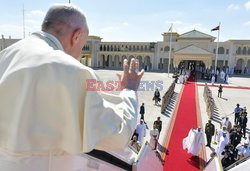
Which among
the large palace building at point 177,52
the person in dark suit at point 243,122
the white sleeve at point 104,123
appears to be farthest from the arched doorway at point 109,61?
the white sleeve at point 104,123

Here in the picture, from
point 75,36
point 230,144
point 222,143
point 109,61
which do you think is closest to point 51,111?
point 75,36

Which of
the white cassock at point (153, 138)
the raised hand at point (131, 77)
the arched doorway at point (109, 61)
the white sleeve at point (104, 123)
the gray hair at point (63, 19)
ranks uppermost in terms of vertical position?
the arched doorway at point (109, 61)

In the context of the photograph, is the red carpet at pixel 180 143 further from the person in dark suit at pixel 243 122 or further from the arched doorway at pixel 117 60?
the arched doorway at pixel 117 60

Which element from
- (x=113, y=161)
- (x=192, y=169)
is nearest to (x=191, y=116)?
(x=192, y=169)

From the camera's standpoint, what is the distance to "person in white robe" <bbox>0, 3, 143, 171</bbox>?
1.06 meters

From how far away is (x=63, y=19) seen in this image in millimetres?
1274

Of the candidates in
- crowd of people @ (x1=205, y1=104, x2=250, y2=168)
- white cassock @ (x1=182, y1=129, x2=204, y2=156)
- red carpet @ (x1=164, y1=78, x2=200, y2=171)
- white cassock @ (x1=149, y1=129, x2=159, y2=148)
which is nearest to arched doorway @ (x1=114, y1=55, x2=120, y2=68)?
red carpet @ (x1=164, y1=78, x2=200, y2=171)

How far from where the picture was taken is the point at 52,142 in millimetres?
1097

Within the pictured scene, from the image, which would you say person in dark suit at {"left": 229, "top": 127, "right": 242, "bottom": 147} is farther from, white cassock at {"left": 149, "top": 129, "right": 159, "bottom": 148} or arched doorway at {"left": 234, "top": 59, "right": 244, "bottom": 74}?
arched doorway at {"left": 234, "top": 59, "right": 244, "bottom": 74}

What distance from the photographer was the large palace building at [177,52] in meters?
44.8

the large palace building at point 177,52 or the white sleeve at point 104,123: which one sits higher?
the large palace building at point 177,52

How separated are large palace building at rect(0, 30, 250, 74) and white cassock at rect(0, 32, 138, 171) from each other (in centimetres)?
4395

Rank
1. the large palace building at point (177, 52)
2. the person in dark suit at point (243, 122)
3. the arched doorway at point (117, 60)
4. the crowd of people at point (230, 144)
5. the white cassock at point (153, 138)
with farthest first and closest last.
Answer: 1. the arched doorway at point (117, 60)
2. the large palace building at point (177, 52)
3. the person in dark suit at point (243, 122)
4. the white cassock at point (153, 138)
5. the crowd of people at point (230, 144)

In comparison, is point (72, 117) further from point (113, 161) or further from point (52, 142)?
point (113, 161)
